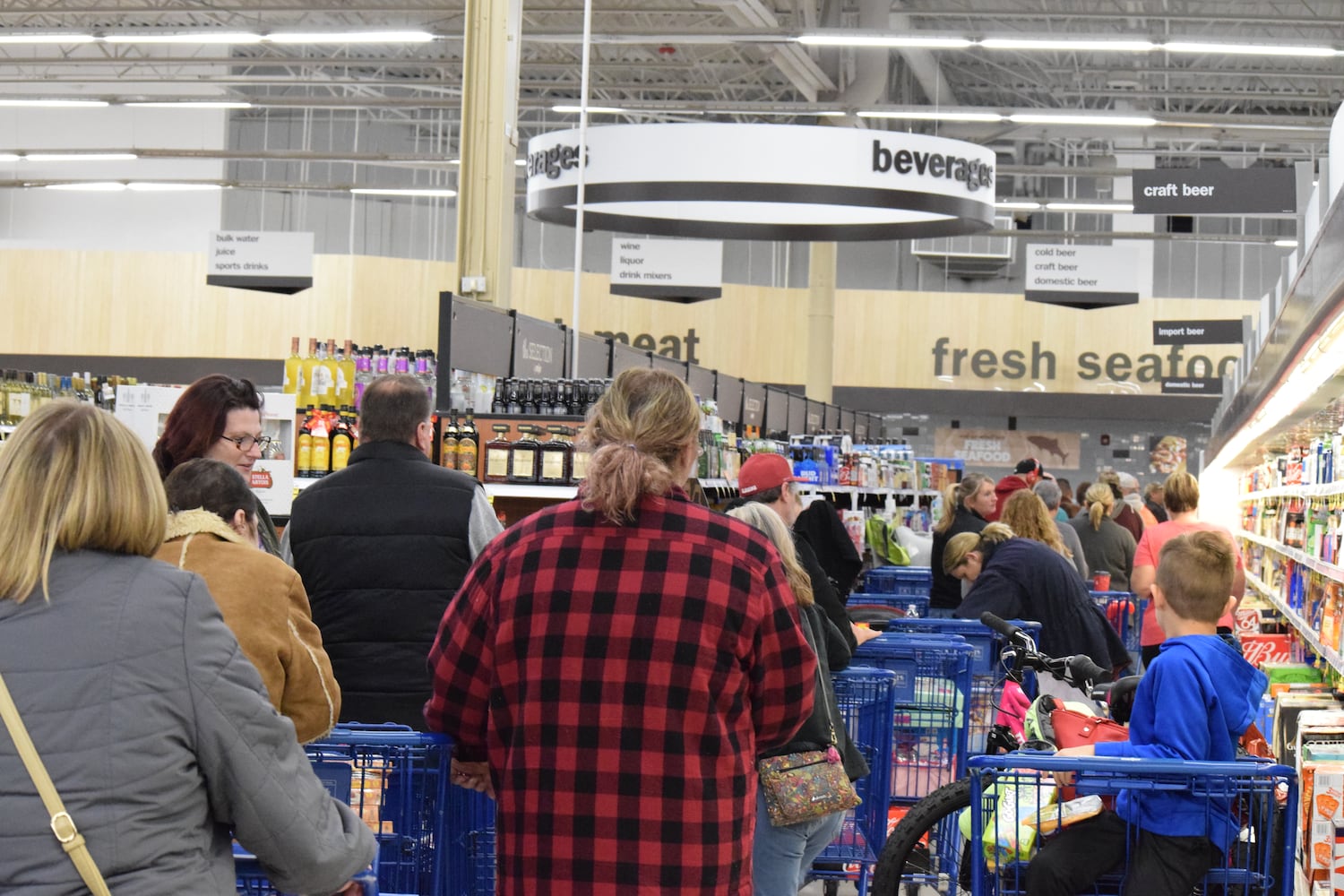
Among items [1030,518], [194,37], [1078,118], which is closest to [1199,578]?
[1030,518]

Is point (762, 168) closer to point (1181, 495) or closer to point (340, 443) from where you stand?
point (1181, 495)

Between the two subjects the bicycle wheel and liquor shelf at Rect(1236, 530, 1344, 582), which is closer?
the bicycle wheel

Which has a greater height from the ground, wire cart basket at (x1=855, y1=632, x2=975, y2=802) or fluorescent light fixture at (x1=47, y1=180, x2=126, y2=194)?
fluorescent light fixture at (x1=47, y1=180, x2=126, y2=194)

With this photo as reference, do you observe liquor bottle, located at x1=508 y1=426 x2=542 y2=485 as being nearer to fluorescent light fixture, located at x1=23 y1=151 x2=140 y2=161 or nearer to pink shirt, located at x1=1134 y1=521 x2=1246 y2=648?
pink shirt, located at x1=1134 y1=521 x2=1246 y2=648

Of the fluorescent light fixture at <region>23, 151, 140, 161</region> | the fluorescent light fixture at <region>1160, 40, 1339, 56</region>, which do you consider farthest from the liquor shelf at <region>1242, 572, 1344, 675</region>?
the fluorescent light fixture at <region>23, 151, 140, 161</region>

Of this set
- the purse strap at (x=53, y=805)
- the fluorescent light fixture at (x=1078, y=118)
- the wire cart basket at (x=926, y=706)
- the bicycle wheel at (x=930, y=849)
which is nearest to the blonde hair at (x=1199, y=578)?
the bicycle wheel at (x=930, y=849)

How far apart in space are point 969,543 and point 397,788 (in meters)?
4.55

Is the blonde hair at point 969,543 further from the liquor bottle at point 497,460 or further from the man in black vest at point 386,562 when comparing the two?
the man in black vest at point 386,562

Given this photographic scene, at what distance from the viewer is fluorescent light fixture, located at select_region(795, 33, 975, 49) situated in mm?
13157

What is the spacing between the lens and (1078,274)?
697 inches

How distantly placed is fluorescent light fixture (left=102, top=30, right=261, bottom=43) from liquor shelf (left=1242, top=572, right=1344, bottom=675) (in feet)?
31.0

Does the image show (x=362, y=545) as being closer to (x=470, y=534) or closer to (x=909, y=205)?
(x=470, y=534)

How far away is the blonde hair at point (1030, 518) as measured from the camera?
21.6ft

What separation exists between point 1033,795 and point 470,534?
144 centimetres
